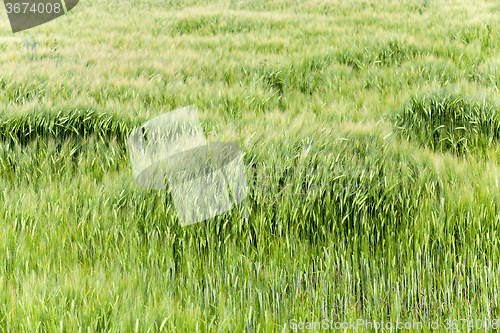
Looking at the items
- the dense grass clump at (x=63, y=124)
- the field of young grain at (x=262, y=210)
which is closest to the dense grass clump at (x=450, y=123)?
the field of young grain at (x=262, y=210)

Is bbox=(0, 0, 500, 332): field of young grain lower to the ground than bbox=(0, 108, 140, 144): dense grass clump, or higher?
lower

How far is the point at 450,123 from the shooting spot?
2385 mm

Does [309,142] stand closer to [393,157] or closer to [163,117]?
[393,157]

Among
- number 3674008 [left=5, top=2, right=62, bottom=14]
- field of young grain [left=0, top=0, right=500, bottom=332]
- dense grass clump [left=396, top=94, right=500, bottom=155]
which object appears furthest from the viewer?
number 3674008 [left=5, top=2, right=62, bottom=14]

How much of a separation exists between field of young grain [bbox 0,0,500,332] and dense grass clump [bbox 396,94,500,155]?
0.01 meters

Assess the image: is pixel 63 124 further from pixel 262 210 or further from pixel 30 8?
pixel 30 8

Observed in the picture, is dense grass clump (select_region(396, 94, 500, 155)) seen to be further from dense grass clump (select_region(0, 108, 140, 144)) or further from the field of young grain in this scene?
dense grass clump (select_region(0, 108, 140, 144))

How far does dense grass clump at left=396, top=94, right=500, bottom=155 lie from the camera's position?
2.21 metres

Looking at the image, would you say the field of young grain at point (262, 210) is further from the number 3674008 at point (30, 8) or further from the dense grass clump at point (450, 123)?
the number 3674008 at point (30, 8)

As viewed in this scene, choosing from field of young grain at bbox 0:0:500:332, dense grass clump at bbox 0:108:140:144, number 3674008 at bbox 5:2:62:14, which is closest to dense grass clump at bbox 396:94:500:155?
field of young grain at bbox 0:0:500:332

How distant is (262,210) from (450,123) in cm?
152

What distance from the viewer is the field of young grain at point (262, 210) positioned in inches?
43.1

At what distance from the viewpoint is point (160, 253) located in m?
1.36

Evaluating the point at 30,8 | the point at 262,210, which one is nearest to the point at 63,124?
the point at 262,210
